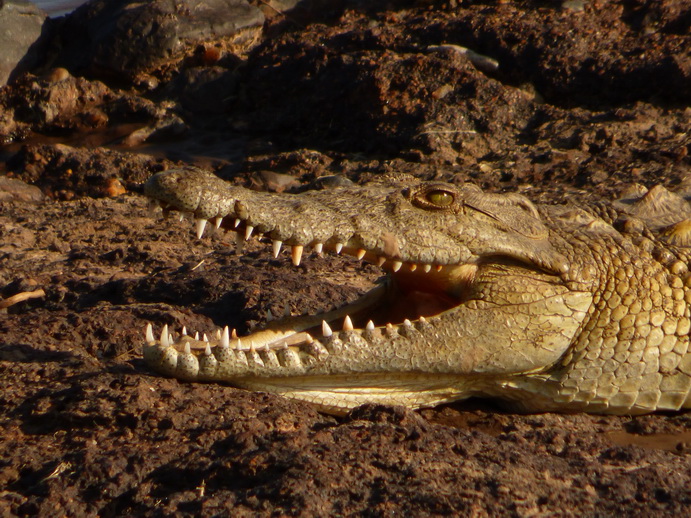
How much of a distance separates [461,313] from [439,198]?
0.48 meters

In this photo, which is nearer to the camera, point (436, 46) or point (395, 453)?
point (395, 453)

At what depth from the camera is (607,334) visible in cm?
361

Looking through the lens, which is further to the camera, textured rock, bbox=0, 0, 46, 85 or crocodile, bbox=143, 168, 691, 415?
textured rock, bbox=0, 0, 46, 85

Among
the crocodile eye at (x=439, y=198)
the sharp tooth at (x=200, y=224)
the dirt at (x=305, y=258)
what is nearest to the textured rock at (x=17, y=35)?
the dirt at (x=305, y=258)

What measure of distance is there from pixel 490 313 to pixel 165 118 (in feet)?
21.3

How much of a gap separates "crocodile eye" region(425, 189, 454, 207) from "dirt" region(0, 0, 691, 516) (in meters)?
0.88

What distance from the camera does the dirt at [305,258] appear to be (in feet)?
8.45

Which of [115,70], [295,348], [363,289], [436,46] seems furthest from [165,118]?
[295,348]

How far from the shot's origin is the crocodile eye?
3545 mm

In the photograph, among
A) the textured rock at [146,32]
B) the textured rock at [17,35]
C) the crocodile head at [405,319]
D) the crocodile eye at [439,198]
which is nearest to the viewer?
the crocodile head at [405,319]

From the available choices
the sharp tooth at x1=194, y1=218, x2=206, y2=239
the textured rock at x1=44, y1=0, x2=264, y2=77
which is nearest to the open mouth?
the sharp tooth at x1=194, y1=218, x2=206, y2=239

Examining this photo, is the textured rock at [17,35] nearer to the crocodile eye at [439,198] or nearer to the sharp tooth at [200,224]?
the sharp tooth at [200,224]

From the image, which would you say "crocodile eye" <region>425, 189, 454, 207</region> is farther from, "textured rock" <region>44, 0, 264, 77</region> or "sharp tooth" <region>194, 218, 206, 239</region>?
"textured rock" <region>44, 0, 264, 77</region>

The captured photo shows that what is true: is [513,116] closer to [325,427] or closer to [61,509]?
[325,427]
